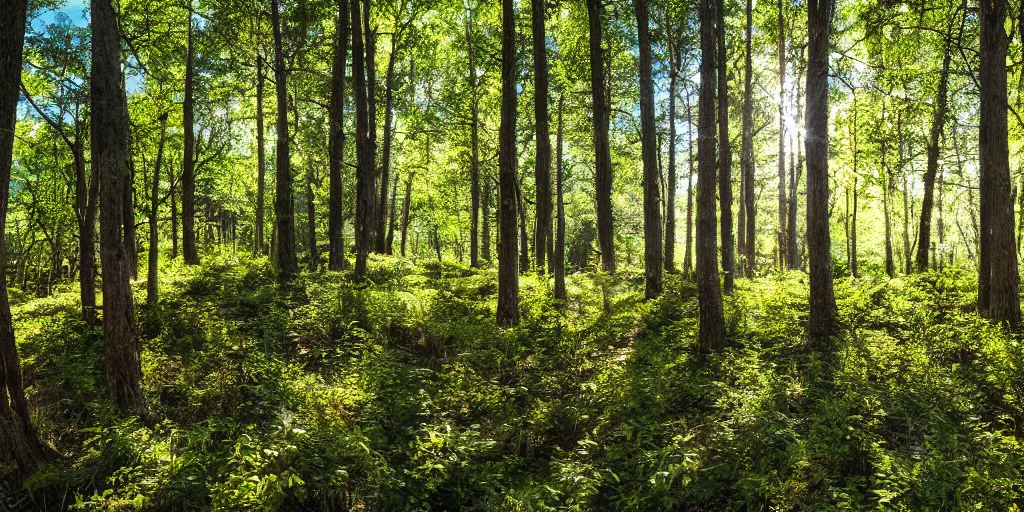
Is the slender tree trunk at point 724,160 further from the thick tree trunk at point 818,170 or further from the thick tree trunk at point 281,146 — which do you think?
the thick tree trunk at point 281,146

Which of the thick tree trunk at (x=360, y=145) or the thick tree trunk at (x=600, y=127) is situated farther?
the thick tree trunk at (x=600, y=127)

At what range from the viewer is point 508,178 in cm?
1077

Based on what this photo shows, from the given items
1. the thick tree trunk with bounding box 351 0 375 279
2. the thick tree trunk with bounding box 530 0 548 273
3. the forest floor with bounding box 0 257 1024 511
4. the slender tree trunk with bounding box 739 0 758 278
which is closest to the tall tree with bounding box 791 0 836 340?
the forest floor with bounding box 0 257 1024 511

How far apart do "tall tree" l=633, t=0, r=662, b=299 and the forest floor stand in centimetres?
230

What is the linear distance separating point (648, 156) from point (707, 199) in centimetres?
505

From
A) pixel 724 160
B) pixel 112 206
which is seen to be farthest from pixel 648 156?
pixel 112 206

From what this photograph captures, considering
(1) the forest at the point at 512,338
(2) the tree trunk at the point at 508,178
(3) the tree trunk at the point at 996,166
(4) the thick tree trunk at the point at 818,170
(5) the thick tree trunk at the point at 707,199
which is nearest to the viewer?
(1) the forest at the point at 512,338

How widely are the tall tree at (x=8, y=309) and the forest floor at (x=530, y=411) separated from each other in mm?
407

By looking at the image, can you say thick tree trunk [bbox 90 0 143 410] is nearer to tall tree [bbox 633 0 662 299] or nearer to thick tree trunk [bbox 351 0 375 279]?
thick tree trunk [bbox 351 0 375 279]

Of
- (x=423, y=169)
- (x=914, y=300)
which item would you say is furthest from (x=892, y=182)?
(x=423, y=169)

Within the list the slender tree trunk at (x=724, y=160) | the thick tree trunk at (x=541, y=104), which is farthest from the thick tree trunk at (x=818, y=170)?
the thick tree trunk at (x=541, y=104)

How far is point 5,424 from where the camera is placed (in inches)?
200

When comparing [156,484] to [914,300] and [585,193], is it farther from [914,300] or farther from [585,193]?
[585,193]

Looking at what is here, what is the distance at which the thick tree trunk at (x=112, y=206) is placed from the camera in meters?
6.36
